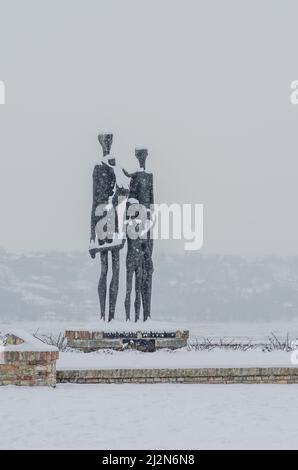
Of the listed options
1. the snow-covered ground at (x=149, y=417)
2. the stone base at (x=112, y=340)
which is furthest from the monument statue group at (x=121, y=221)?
the snow-covered ground at (x=149, y=417)

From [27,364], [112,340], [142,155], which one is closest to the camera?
[27,364]

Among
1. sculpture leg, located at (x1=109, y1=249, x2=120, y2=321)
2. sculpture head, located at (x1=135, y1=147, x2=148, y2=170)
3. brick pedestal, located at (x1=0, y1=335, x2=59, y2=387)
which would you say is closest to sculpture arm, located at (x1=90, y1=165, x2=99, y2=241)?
sculpture leg, located at (x1=109, y1=249, x2=120, y2=321)

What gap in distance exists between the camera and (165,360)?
14.7 meters

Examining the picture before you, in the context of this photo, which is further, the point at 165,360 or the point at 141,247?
the point at 141,247

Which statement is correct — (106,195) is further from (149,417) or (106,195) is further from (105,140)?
(149,417)

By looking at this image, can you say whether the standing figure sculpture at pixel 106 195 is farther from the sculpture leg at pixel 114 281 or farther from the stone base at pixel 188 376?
the stone base at pixel 188 376

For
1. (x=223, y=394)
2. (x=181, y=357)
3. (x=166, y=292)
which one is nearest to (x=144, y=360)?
(x=181, y=357)

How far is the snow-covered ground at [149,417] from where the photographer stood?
7.98 m

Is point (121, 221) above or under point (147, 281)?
above

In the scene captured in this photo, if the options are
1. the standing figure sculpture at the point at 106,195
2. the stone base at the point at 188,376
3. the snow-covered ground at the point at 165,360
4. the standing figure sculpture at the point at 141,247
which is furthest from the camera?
the standing figure sculpture at the point at 141,247

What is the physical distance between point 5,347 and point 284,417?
3.84m

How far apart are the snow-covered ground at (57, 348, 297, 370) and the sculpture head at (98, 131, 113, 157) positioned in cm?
387

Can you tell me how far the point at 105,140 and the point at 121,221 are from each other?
62.7 inches

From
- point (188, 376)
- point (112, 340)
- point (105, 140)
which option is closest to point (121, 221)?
point (105, 140)
